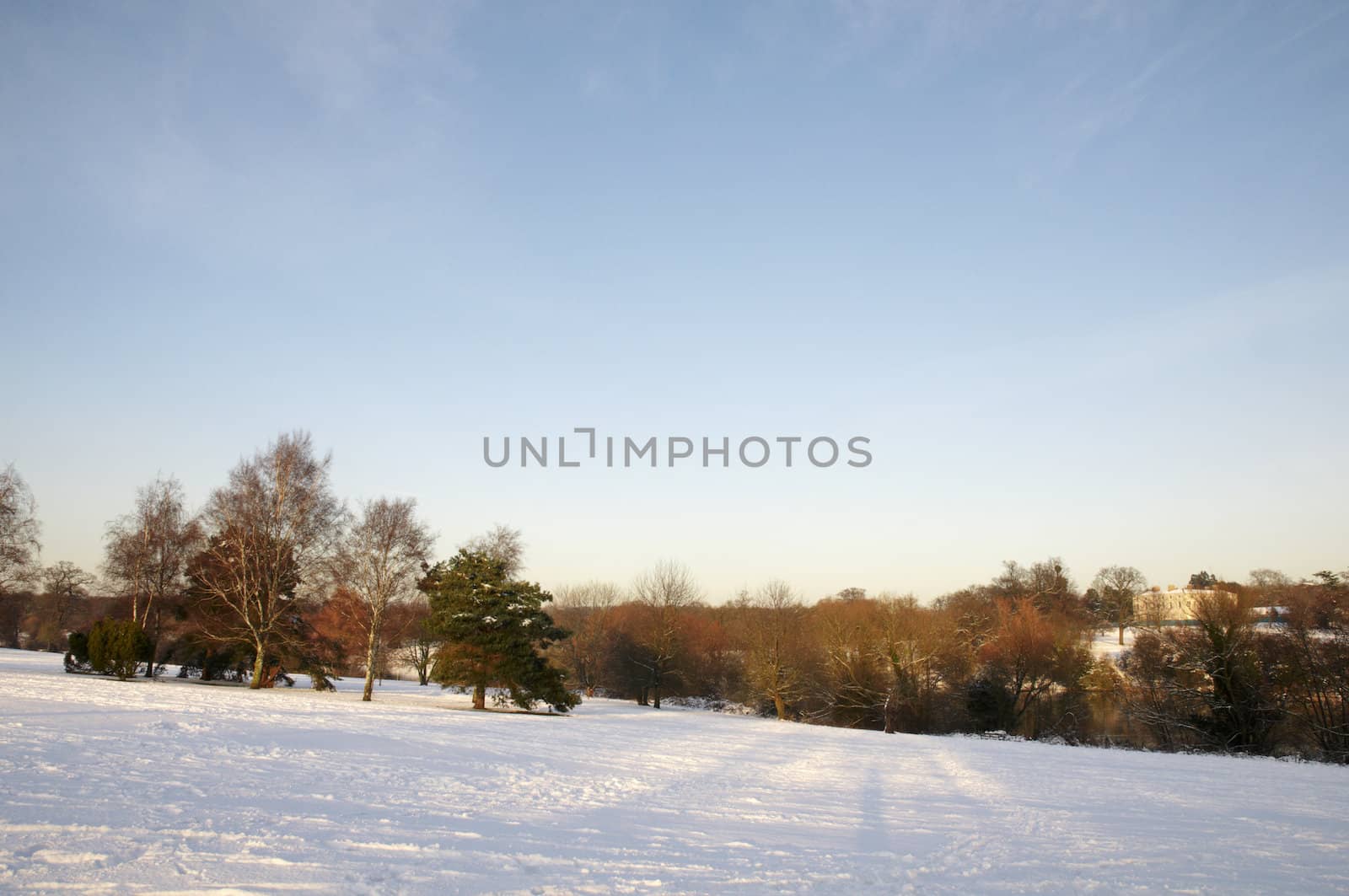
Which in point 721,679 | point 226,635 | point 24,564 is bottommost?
point 721,679

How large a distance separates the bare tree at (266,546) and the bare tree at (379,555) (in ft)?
4.07

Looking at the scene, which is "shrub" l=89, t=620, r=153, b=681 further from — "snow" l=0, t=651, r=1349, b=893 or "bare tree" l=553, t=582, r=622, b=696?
"bare tree" l=553, t=582, r=622, b=696

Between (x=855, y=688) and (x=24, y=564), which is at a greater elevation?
(x=24, y=564)

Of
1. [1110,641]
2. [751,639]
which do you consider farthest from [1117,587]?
[751,639]

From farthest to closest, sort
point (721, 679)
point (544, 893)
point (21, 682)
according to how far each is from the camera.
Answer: point (721, 679) < point (21, 682) < point (544, 893)

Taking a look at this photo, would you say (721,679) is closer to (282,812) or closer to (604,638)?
(604,638)

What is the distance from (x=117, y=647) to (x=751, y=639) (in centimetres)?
3338

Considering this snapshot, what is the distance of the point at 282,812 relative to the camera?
313 inches

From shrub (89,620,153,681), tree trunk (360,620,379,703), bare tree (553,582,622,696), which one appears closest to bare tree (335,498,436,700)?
tree trunk (360,620,379,703)

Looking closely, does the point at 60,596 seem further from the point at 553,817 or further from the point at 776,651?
the point at 553,817

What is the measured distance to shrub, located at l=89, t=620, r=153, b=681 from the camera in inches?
1140

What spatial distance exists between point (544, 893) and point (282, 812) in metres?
3.70

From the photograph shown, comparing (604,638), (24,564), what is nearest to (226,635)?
(24,564)

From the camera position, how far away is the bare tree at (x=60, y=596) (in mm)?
61234
